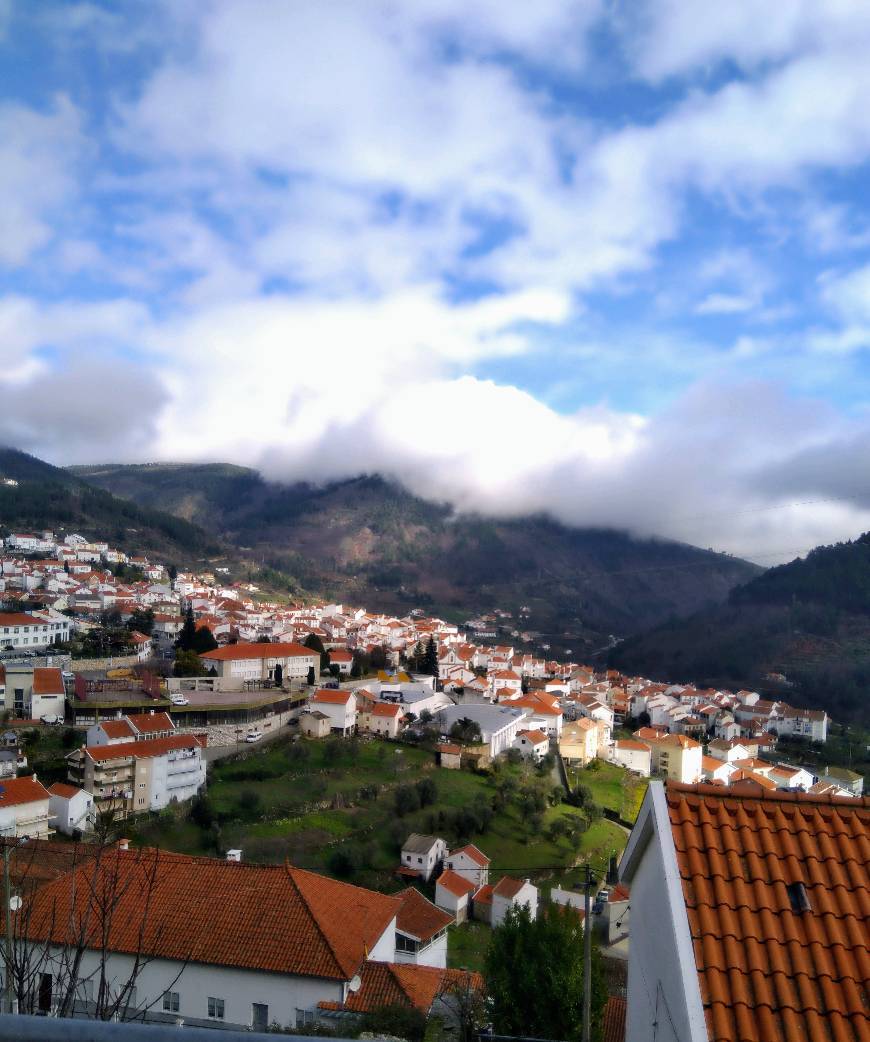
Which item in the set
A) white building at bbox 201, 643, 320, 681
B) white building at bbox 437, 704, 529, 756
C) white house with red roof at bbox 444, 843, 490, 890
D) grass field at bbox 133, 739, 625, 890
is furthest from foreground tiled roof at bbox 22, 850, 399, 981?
white building at bbox 201, 643, 320, 681

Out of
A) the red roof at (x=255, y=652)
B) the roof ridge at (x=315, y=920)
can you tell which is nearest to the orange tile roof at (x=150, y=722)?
the red roof at (x=255, y=652)

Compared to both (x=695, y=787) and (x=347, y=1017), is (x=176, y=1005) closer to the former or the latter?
(x=347, y=1017)

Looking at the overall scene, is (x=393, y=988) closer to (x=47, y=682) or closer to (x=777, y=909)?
(x=777, y=909)

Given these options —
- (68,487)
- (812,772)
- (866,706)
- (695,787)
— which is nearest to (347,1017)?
(695,787)

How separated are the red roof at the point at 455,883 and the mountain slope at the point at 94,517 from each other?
223 ft

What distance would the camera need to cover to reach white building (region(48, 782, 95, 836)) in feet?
67.7

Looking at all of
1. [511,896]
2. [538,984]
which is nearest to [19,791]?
[511,896]

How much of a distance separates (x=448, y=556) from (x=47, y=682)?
114 m

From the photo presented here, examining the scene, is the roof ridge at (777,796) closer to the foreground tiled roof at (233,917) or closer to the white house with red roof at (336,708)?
the foreground tiled roof at (233,917)

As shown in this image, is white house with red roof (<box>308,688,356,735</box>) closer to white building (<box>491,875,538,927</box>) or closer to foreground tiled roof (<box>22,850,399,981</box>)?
white building (<box>491,875,538,927</box>)

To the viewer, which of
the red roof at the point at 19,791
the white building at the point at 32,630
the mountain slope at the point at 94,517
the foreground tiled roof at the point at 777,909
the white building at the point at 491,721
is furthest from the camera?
the mountain slope at the point at 94,517

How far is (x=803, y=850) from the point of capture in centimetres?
309

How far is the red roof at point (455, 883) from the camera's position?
69.6 feet

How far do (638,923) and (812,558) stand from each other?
95090mm
